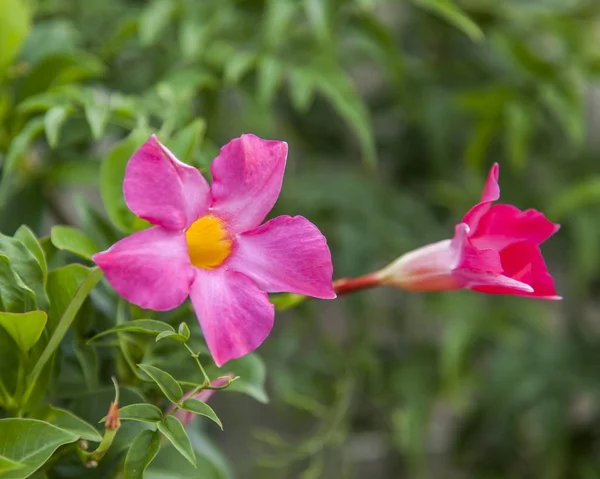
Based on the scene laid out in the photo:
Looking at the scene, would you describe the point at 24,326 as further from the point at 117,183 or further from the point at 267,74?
the point at 267,74

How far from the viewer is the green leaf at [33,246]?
0.30 metres

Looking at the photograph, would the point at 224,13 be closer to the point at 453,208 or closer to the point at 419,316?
the point at 453,208

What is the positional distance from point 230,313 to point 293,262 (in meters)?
0.03

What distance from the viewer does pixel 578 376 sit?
2.39ft

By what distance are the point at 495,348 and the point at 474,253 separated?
51 centimetres

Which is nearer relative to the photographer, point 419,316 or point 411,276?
point 411,276

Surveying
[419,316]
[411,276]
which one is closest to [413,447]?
[419,316]

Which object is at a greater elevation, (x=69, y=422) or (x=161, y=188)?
(x=161, y=188)

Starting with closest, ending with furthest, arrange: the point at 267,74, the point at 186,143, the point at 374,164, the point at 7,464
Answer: the point at 7,464
the point at 186,143
the point at 267,74
the point at 374,164

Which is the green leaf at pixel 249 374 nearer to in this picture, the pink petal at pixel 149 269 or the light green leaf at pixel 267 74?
the pink petal at pixel 149 269

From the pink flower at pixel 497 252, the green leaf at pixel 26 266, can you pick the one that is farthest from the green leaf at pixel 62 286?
the pink flower at pixel 497 252

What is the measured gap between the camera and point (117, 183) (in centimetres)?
35

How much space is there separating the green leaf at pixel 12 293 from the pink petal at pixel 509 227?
192 mm

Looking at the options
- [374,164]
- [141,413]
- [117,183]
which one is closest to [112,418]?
[141,413]
